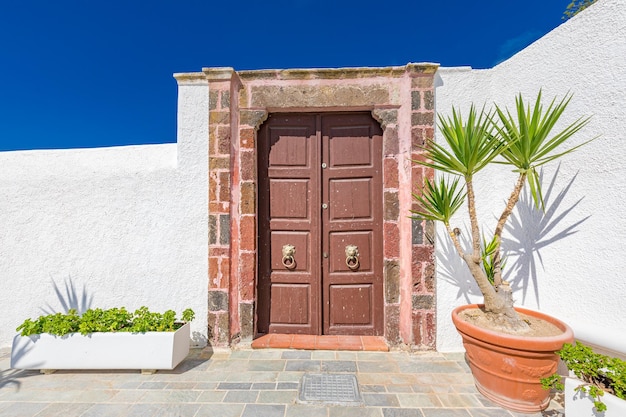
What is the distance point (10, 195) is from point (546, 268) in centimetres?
532

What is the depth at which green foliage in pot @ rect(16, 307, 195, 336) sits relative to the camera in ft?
8.14

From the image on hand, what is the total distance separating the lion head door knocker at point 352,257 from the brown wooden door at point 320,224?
11mm

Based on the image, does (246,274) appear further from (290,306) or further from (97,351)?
(97,351)

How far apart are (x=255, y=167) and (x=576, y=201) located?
2844mm

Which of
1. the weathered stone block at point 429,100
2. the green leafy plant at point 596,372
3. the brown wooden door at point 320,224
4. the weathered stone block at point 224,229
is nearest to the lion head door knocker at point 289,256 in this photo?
the brown wooden door at point 320,224

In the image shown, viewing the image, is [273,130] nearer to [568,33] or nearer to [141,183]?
[141,183]

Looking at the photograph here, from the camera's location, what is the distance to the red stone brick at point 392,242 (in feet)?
9.74

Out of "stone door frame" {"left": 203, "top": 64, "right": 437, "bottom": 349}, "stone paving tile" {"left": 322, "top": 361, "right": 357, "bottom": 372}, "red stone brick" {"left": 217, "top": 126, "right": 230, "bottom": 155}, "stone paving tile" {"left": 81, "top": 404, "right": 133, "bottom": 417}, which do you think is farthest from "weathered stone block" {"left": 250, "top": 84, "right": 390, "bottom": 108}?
"stone paving tile" {"left": 81, "top": 404, "right": 133, "bottom": 417}

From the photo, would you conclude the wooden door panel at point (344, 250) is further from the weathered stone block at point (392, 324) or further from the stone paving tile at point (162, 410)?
the stone paving tile at point (162, 410)

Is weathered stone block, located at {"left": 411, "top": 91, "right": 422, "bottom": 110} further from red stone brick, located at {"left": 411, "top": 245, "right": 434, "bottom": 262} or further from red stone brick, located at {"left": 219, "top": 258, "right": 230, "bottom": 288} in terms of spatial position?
red stone brick, located at {"left": 219, "top": 258, "right": 230, "bottom": 288}

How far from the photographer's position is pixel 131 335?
2465 mm

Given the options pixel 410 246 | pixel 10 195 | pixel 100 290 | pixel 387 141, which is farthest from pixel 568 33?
pixel 10 195

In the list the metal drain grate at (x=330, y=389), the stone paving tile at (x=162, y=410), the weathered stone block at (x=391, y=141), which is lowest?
the stone paving tile at (x=162, y=410)

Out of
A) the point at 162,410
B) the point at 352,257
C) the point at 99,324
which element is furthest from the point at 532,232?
the point at 99,324
